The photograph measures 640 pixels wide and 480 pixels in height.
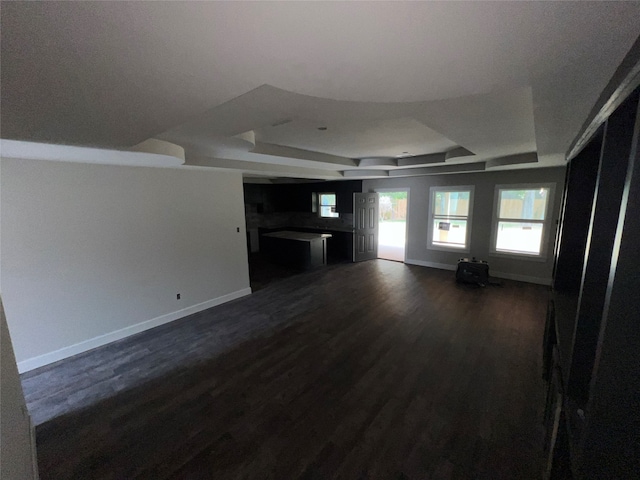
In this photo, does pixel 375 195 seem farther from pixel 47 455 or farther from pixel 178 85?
pixel 47 455

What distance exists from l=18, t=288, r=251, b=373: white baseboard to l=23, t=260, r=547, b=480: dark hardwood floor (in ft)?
0.44

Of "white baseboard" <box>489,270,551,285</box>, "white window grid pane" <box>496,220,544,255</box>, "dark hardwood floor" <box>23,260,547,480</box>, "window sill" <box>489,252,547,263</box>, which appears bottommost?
"dark hardwood floor" <box>23,260,547,480</box>

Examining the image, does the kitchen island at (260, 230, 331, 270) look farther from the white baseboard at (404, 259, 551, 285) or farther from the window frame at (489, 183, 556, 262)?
the window frame at (489, 183, 556, 262)

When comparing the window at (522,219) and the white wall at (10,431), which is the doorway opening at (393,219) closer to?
the window at (522,219)

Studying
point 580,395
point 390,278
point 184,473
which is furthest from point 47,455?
point 390,278

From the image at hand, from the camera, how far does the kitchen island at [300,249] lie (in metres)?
6.83

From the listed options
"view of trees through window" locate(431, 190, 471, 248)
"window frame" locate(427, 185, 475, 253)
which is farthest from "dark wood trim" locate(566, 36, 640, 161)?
"view of trees through window" locate(431, 190, 471, 248)

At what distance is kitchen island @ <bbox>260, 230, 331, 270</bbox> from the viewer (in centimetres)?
683

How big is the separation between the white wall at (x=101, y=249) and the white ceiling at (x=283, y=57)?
1.59m

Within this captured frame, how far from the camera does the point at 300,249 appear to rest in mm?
6930

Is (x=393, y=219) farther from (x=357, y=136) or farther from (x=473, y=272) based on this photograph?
(x=357, y=136)

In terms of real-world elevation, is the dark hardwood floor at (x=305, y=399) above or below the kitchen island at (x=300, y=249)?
below

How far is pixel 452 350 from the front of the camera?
313 cm

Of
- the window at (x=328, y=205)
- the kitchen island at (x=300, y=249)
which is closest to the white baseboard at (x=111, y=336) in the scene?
the kitchen island at (x=300, y=249)
